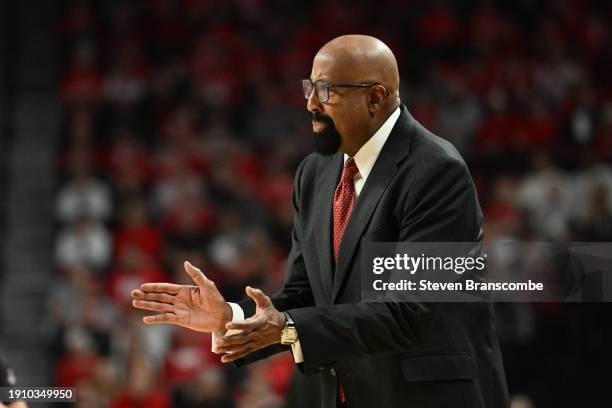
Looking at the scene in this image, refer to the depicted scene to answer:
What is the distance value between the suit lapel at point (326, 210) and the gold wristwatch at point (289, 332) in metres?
0.34

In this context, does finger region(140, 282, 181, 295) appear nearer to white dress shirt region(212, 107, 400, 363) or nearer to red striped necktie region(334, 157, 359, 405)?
red striped necktie region(334, 157, 359, 405)

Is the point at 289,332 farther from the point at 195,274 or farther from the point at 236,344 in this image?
the point at 195,274

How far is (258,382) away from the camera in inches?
314

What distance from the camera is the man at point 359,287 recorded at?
10.8 feet

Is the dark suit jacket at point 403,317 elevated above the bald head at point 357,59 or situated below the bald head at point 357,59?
below

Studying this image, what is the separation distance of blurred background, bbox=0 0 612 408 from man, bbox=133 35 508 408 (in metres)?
3.53

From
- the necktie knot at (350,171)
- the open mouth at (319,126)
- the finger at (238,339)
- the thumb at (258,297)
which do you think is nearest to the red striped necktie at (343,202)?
the necktie knot at (350,171)

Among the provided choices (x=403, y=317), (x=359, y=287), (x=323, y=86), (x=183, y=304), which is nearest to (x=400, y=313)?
(x=403, y=317)

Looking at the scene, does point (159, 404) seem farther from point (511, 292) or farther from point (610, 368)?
point (511, 292)

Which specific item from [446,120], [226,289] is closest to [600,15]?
[446,120]

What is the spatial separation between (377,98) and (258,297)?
2.77 feet

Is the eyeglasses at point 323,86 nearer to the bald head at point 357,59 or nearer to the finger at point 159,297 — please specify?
the bald head at point 357,59

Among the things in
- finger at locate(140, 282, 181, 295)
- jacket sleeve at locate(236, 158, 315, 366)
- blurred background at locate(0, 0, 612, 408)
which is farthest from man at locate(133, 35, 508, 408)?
blurred background at locate(0, 0, 612, 408)

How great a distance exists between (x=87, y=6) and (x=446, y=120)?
15.9 ft
